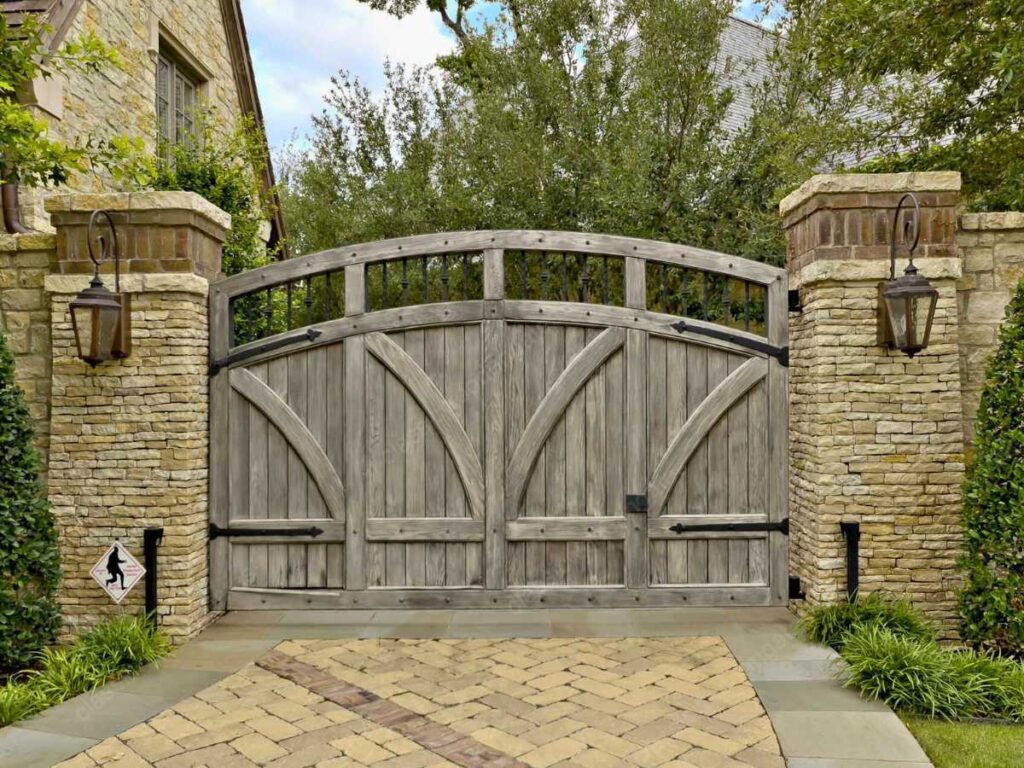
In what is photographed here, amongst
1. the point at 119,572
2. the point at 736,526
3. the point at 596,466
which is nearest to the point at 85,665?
the point at 119,572

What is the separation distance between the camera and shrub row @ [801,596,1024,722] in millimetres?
3879

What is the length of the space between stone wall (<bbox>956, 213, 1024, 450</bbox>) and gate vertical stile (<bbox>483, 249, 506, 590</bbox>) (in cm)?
299

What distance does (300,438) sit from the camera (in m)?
5.43

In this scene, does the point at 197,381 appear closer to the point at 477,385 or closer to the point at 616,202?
the point at 477,385

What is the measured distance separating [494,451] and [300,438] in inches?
52.8

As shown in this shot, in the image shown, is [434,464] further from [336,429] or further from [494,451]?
[336,429]

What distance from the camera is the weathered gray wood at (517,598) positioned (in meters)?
5.43

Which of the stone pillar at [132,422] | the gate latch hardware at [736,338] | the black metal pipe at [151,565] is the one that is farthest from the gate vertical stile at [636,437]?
the black metal pipe at [151,565]

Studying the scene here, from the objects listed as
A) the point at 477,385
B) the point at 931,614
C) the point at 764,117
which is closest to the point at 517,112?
the point at 764,117

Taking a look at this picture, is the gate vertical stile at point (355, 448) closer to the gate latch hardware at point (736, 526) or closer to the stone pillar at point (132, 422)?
the stone pillar at point (132, 422)

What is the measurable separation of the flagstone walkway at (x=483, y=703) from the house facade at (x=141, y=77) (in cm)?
361

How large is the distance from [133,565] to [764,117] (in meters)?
7.67

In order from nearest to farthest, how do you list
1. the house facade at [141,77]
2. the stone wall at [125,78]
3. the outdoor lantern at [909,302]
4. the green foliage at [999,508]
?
the green foliage at [999,508]
the outdoor lantern at [909,302]
the house facade at [141,77]
the stone wall at [125,78]

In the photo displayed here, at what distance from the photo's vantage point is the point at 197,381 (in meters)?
5.24
